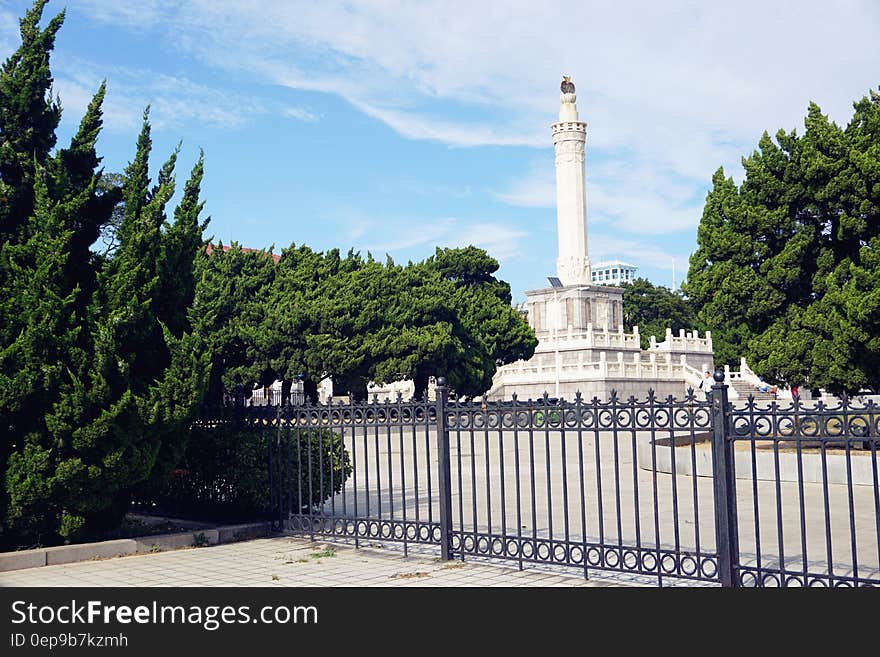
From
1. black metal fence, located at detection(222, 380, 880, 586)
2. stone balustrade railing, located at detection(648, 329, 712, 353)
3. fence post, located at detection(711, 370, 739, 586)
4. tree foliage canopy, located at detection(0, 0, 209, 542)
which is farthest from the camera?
stone balustrade railing, located at detection(648, 329, 712, 353)

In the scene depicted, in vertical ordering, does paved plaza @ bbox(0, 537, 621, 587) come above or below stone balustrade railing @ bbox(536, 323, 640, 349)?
below

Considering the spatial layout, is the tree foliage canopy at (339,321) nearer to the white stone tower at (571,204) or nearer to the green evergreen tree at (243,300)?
the green evergreen tree at (243,300)

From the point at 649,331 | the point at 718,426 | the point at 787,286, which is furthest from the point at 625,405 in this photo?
the point at 649,331

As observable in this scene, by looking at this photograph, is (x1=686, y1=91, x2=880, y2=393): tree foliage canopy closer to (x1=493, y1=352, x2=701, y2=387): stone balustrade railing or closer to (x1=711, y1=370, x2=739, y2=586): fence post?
(x1=711, y1=370, x2=739, y2=586): fence post

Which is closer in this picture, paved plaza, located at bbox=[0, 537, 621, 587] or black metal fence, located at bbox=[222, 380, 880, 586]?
black metal fence, located at bbox=[222, 380, 880, 586]

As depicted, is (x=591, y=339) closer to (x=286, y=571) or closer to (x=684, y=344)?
(x=684, y=344)

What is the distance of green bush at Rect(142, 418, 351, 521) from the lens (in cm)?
1084

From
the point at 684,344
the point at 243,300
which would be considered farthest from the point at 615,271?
the point at 243,300

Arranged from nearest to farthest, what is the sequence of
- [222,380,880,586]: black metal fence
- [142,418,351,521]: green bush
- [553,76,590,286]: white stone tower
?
[222,380,880,586]: black metal fence → [142,418,351,521]: green bush → [553,76,590,286]: white stone tower

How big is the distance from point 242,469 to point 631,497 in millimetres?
6419

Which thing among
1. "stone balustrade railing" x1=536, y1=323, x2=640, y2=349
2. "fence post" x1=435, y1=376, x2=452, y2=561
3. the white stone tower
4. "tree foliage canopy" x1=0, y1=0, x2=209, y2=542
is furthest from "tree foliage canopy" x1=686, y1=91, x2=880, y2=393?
the white stone tower

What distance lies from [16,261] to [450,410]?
484cm

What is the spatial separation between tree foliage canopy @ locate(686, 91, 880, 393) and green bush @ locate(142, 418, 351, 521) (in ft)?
36.2

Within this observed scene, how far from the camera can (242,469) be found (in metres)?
10.9
